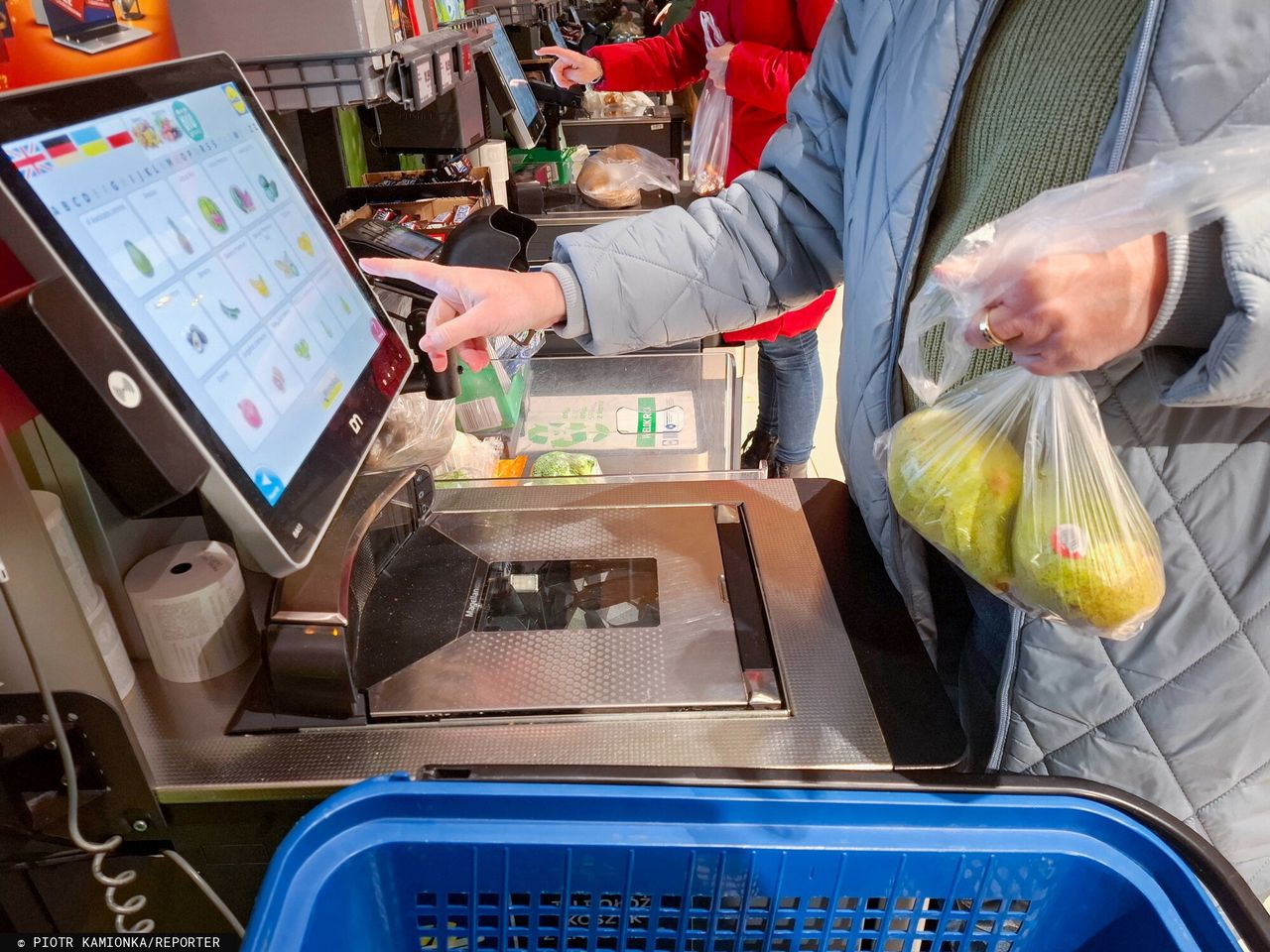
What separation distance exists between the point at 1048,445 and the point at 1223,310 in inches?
5.5

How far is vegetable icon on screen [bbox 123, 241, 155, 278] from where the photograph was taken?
580mm

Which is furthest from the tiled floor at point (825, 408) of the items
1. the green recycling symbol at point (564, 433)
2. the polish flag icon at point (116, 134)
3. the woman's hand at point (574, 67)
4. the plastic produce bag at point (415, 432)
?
the polish flag icon at point (116, 134)

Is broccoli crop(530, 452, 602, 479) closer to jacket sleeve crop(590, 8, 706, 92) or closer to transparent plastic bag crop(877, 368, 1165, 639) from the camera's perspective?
transparent plastic bag crop(877, 368, 1165, 639)

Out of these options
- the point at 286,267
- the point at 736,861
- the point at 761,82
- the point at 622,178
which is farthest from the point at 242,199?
the point at 622,178

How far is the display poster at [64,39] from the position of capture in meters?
0.81

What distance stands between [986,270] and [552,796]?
480 millimetres

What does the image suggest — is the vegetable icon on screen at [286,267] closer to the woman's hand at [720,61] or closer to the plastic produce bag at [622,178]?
the woman's hand at [720,61]

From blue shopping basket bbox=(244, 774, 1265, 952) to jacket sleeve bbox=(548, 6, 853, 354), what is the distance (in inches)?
22.3

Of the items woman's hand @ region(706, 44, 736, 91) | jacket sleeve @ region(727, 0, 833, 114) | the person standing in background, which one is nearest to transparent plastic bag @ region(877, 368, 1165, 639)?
the person standing in background

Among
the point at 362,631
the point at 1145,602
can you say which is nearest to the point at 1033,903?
the point at 1145,602

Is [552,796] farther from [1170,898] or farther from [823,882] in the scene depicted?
[1170,898]

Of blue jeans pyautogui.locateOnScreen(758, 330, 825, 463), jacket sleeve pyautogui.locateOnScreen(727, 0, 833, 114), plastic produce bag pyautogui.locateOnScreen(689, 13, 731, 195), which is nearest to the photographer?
jacket sleeve pyautogui.locateOnScreen(727, 0, 833, 114)

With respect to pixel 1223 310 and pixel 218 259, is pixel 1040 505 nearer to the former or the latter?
pixel 1223 310

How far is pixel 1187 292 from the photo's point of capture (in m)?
0.56
